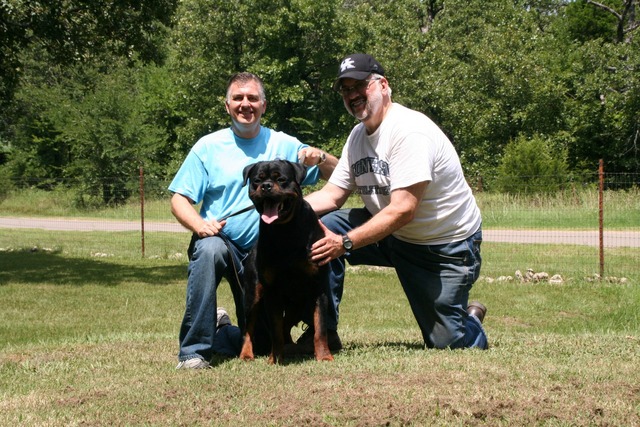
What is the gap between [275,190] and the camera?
4805 mm

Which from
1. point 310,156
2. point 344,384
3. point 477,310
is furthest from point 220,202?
point 477,310

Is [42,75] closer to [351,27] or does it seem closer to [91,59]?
[351,27]

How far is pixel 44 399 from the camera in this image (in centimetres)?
446

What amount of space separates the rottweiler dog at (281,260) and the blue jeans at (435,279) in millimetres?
545

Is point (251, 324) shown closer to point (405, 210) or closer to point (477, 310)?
point (405, 210)

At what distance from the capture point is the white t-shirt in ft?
17.2

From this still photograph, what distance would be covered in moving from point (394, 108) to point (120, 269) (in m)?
11.5

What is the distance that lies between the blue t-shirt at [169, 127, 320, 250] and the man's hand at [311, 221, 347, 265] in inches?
27.0

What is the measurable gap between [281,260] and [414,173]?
1037mm

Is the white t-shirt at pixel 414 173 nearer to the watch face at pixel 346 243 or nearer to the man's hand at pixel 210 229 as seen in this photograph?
the watch face at pixel 346 243

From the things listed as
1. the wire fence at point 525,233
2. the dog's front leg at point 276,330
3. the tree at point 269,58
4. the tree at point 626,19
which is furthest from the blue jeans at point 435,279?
the tree at point 269,58

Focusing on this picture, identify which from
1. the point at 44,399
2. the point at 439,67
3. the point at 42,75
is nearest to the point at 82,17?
the point at 44,399

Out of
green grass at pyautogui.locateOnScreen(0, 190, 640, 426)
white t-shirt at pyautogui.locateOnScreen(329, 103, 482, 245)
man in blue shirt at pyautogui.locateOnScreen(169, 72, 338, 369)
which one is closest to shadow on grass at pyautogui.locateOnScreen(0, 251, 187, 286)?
green grass at pyautogui.locateOnScreen(0, 190, 640, 426)

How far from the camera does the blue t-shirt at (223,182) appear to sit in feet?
18.4
